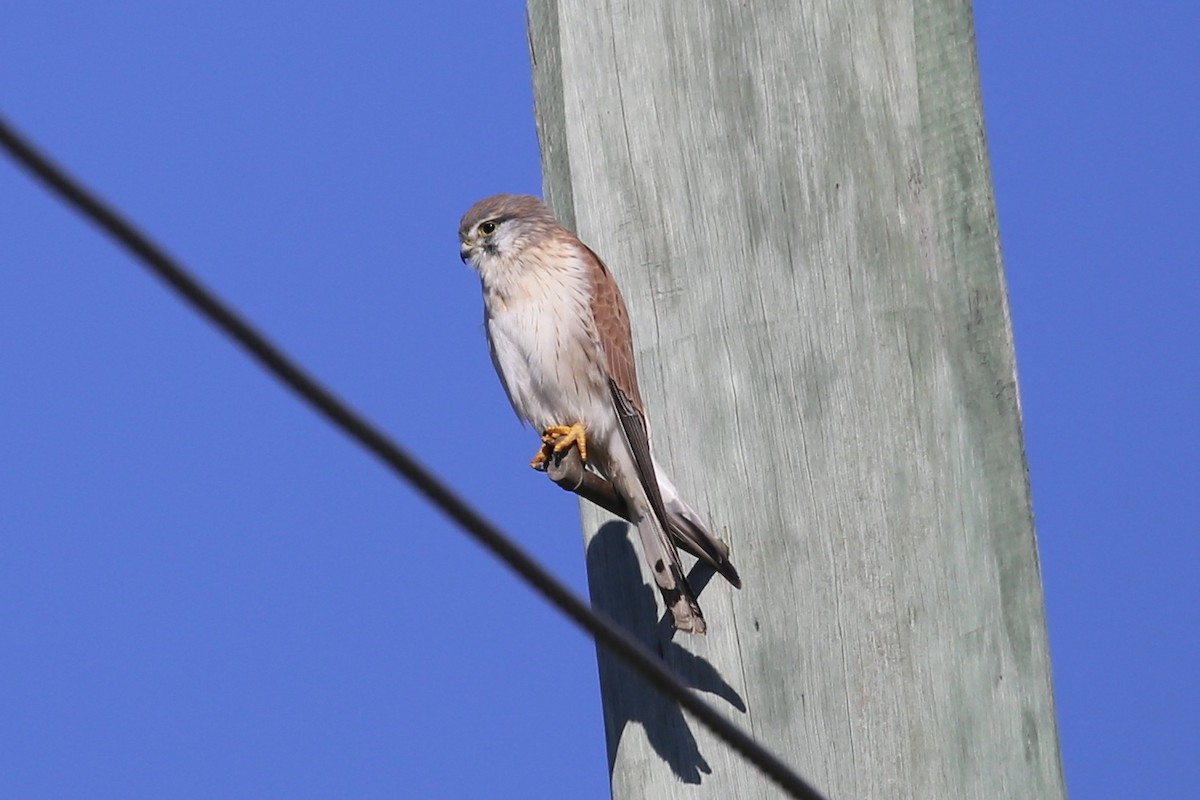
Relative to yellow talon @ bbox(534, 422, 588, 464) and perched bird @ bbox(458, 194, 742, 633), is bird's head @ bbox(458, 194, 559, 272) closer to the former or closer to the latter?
perched bird @ bbox(458, 194, 742, 633)

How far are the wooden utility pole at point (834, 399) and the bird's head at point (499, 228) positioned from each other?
567 mm

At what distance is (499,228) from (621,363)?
629 mm

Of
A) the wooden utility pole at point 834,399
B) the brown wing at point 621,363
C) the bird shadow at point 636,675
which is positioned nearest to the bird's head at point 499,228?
the brown wing at point 621,363

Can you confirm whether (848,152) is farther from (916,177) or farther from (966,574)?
(966,574)

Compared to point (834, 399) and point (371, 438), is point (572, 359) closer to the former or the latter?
point (834, 399)

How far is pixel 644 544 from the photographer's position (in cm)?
274

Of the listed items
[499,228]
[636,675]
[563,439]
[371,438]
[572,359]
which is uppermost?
[499,228]

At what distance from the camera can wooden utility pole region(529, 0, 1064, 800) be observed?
2355 mm

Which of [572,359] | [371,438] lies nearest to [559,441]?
[572,359]

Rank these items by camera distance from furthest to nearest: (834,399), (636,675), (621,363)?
(621,363) < (636,675) < (834,399)

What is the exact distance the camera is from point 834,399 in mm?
2471

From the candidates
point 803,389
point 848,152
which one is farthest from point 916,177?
point 803,389

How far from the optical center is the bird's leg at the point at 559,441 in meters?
3.22

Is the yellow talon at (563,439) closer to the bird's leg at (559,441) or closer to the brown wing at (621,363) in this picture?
the bird's leg at (559,441)
